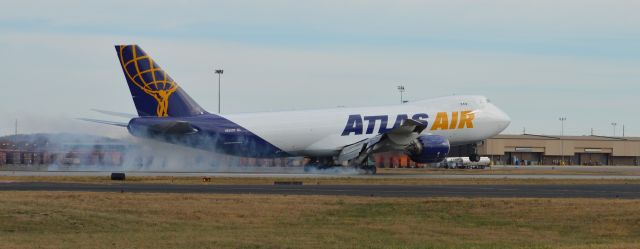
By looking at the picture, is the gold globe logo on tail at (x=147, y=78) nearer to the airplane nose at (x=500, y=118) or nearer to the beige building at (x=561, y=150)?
the airplane nose at (x=500, y=118)

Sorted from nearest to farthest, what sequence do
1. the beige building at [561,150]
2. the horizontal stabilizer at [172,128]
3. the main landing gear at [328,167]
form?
1. the horizontal stabilizer at [172,128]
2. the main landing gear at [328,167]
3. the beige building at [561,150]

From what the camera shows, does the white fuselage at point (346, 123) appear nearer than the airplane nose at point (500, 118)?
Yes

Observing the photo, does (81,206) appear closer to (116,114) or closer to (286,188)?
(286,188)

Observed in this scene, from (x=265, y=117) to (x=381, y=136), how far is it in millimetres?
9610

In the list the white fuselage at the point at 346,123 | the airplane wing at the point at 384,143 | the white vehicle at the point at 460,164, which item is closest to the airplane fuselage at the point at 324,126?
the white fuselage at the point at 346,123

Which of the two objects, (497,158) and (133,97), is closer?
(133,97)

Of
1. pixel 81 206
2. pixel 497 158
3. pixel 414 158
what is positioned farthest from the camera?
pixel 497 158

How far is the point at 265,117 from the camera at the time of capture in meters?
78.2

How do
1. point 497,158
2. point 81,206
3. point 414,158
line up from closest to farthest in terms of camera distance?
point 81,206, point 414,158, point 497,158

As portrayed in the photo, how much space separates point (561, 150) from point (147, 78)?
106891 millimetres

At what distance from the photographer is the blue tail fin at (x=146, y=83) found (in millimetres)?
73812

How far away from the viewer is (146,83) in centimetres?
7388

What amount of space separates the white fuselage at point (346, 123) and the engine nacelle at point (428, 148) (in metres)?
3.40

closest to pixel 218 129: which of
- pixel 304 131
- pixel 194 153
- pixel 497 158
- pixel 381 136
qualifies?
pixel 194 153
